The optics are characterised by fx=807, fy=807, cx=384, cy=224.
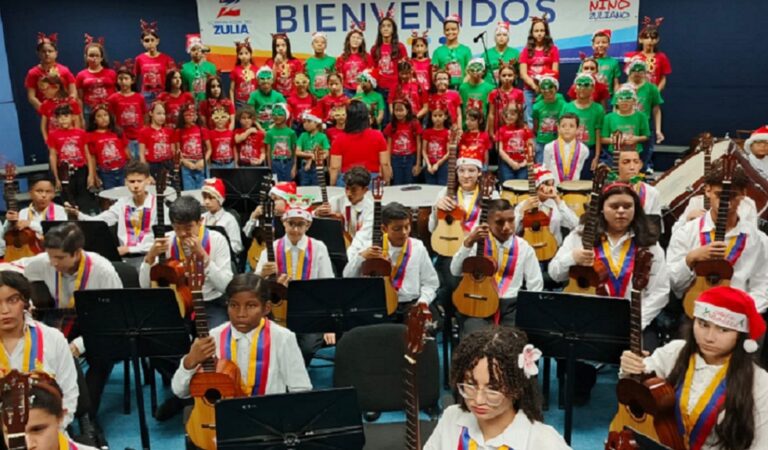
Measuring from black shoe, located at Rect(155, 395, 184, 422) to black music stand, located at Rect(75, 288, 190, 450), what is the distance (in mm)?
906

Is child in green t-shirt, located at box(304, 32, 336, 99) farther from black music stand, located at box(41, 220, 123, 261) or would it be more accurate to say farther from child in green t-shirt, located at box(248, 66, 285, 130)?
black music stand, located at box(41, 220, 123, 261)

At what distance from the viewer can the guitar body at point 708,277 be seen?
17.4 feet

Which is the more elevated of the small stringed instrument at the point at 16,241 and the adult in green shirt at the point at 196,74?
the adult in green shirt at the point at 196,74

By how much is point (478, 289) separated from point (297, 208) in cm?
149

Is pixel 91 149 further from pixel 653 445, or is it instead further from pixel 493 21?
pixel 653 445

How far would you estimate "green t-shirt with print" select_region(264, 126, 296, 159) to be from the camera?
31.3 ft

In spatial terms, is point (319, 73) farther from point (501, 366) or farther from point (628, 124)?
point (501, 366)

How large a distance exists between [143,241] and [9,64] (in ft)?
22.6

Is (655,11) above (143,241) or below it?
above

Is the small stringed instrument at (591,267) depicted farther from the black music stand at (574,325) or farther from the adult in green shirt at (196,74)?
the adult in green shirt at (196,74)

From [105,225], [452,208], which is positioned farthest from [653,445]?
[105,225]

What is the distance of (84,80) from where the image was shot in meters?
10.5

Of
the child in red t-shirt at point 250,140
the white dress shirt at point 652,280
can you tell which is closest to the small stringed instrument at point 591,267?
the white dress shirt at point 652,280

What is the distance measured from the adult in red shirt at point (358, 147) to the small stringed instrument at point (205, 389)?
4.61 metres
